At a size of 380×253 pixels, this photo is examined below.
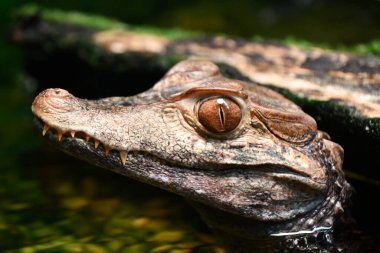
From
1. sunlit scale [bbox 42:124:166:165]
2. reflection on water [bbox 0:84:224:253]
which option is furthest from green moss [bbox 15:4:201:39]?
sunlit scale [bbox 42:124:166:165]

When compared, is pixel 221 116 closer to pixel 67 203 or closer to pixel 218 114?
pixel 218 114

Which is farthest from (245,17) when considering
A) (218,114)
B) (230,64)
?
(218,114)

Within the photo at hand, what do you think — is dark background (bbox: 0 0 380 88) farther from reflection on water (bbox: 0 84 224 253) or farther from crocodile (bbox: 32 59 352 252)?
crocodile (bbox: 32 59 352 252)

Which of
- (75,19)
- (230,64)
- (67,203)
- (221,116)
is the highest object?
(75,19)

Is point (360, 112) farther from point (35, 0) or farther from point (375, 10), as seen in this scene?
point (35, 0)

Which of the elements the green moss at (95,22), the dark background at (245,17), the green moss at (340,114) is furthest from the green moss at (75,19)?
the green moss at (340,114)

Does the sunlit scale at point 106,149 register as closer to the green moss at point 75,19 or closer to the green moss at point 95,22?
the green moss at point 95,22
